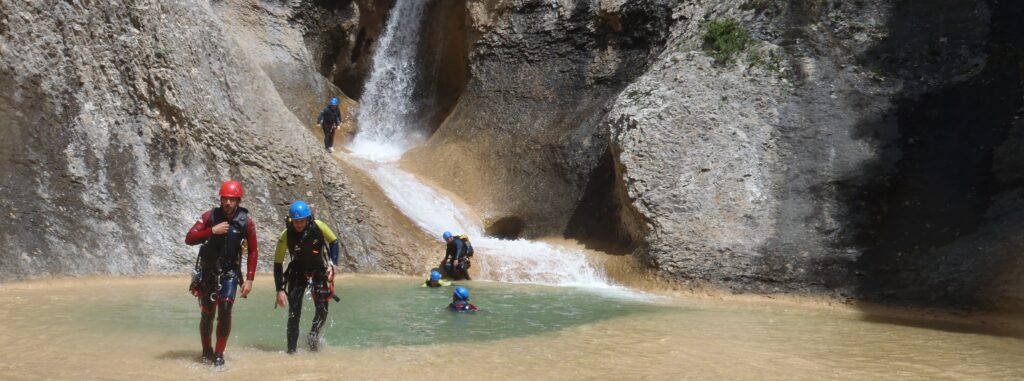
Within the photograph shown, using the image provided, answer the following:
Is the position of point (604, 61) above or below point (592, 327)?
above

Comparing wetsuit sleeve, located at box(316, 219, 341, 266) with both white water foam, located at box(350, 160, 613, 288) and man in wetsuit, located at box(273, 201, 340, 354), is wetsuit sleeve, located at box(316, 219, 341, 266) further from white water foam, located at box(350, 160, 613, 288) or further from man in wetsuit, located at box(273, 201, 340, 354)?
white water foam, located at box(350, 160, 613, 288)

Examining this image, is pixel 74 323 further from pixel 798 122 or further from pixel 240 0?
pixel 240 0

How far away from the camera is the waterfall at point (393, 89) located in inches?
1052

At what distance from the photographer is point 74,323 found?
8023 mm

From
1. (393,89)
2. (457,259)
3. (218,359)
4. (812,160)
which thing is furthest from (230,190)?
(393,89)

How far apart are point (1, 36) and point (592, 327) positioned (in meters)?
11.8

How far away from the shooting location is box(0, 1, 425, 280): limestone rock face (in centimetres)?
1234

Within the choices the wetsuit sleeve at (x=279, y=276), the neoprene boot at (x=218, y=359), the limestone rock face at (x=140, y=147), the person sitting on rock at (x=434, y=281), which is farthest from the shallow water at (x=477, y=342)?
the person sitting on rock at (x=434, y=281)

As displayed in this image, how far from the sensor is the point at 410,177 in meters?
21.9

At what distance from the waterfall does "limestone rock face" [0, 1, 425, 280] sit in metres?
9.40

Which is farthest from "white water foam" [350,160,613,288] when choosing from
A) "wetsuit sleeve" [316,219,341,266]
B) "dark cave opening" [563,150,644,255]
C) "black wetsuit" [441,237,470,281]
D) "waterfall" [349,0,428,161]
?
"wetsuit sleeve" [316,219,341,266]

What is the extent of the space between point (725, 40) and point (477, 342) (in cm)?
1328

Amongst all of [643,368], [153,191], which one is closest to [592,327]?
[643,368]

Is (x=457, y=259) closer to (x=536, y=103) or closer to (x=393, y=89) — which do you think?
(x=536, y=103)
